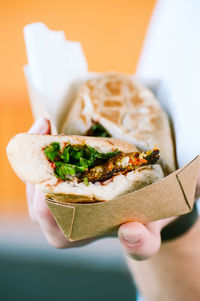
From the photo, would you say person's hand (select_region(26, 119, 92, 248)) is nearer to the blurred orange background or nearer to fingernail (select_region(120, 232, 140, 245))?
fingernail (select_region(120, 232, 140, 245))

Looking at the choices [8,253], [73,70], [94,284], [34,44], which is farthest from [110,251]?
[34,44]

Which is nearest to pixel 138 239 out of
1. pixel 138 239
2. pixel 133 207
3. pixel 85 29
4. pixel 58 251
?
pixel 138 239

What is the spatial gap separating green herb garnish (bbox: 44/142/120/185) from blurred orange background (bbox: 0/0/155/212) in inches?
Answer: 176

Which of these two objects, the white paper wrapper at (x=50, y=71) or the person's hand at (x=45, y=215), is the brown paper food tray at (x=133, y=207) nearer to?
the person's hand at (x=45, y=215)

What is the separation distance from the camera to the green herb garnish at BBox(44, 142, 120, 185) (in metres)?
1.21

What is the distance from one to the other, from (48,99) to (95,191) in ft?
2.41

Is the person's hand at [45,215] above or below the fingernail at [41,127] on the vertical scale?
below

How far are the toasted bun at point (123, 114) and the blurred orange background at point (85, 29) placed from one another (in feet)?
12.4

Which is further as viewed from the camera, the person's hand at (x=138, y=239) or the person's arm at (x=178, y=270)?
the person's arm at (x=178, y=270)

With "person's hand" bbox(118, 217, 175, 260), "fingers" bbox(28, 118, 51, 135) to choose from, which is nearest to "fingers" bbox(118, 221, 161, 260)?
"person's hand" bbox(118, 217, 175, 260)

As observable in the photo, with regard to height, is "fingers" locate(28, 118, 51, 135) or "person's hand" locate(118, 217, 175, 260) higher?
"fingers" locate(28, 118, 51, 135)

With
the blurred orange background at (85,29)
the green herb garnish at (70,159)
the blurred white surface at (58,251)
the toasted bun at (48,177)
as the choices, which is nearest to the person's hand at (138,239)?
the toasted bun at (48,177)

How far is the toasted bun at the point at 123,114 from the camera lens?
1579 millimetres

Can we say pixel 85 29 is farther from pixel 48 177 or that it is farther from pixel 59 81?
pixel 48 177
